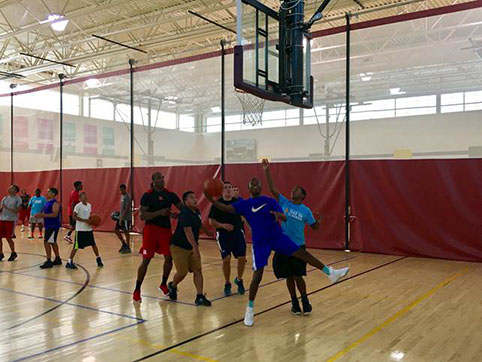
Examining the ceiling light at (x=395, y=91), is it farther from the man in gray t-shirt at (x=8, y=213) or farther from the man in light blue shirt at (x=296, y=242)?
the man in gray t-shirt at (x=8, y=213)

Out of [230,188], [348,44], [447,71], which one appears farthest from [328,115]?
[230,188]

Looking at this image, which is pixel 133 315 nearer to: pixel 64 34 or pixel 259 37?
pixel 259 37

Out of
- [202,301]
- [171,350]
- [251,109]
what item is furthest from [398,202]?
[171,350]

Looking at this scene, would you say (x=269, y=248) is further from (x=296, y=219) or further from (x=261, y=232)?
(x=296, y=219)

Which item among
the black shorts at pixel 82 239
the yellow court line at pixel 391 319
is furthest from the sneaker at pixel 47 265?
the yellow court line at pixel 391 319

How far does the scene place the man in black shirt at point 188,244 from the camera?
5.68m

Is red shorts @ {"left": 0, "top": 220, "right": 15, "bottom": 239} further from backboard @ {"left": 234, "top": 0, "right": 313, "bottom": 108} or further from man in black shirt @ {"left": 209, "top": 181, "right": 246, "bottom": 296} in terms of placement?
backboard @ {"left": 234, "top": 0, "right": 313, "bottom": 108}

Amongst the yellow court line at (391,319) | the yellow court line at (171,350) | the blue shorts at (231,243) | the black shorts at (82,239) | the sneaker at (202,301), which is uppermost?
the blue shorts at (231,243)

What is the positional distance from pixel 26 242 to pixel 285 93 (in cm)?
882

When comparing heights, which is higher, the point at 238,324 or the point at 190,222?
the point at 190,222

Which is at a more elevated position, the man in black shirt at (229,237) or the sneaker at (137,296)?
the man in black shirt at (229,237)

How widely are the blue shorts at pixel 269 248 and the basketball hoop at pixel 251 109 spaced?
7.43 m

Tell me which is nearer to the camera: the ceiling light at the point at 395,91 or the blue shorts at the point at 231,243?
the blue shorts at the point at 231,243

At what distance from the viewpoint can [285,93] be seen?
24.1 feet
